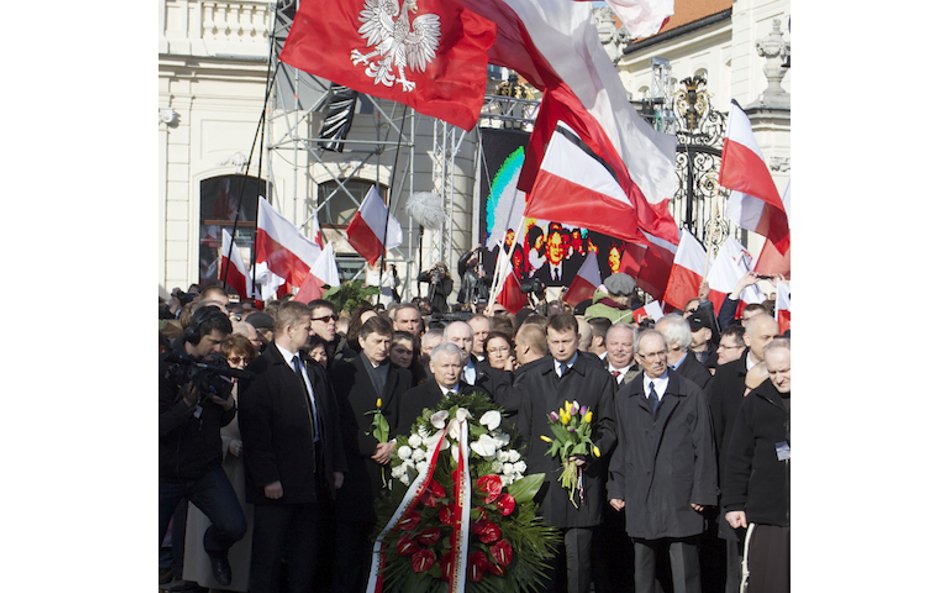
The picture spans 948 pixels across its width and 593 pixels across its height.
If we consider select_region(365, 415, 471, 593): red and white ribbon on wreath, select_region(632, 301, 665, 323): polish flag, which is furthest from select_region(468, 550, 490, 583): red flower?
select_region(632, 301, 665, 323): polish flag

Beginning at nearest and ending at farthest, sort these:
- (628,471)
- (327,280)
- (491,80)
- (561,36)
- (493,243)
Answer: (628,471) < (561,36) < (327,280) < (493,243) < (491,80)

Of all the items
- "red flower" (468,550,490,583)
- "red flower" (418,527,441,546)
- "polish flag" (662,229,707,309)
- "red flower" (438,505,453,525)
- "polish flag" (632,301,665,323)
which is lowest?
"red flower" (468,550,490,583)

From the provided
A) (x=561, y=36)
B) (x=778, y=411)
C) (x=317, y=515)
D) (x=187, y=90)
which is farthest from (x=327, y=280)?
(x=187, y=90)

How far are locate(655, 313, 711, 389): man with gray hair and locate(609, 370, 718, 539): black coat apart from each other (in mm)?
646

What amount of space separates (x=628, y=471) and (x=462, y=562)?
4.10 ft

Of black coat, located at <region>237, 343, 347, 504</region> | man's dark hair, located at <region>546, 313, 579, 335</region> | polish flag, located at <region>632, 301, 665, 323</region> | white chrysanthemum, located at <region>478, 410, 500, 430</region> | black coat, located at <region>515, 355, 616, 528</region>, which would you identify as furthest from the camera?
polish flag, located at <region>632, 301, 665, 323</region>

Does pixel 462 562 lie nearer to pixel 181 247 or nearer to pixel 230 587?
pixel 230 587

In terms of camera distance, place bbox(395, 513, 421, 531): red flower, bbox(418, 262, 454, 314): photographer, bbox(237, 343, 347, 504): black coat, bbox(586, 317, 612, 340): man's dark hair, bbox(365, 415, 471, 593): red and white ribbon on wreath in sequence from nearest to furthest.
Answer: bbox(365, 415, 471, 593): red and white ribbon on wreath → bbox(395, 513, 421, 531): red flower → bbox(237, 343, 347, 504): black coat → bbox(586, 317, 612, 340): man's dark hair → bbox(418, 262, 454, 314): photographer

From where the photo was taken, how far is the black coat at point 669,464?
798cm

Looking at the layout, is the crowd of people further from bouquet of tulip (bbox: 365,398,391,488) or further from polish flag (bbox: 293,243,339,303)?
polish flag (bbox: 293,243,339,303)

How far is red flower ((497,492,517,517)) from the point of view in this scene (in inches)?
299

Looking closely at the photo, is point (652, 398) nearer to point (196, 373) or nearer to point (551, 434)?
point (551, 434)

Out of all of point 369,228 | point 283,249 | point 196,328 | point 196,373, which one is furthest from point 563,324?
point 369,228

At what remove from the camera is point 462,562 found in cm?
746
